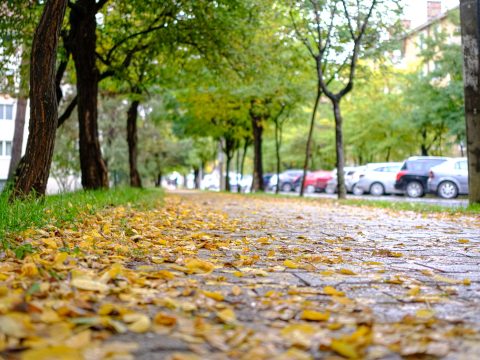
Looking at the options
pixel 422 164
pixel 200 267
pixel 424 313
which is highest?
pixel 422 164

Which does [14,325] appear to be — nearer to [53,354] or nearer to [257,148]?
[53,354]

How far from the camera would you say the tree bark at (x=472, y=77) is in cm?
1177

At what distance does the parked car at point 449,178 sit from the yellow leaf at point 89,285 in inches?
820

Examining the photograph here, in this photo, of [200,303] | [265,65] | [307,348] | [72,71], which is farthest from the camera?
[72,71]

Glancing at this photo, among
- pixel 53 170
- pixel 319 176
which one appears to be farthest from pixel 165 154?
pixel 53 170

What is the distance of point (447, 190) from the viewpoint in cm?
2236

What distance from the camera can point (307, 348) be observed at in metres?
2.35

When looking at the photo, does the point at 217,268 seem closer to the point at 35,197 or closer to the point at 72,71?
the point at 35,197

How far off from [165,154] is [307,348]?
150 ft

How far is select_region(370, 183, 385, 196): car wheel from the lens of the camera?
96.1ft

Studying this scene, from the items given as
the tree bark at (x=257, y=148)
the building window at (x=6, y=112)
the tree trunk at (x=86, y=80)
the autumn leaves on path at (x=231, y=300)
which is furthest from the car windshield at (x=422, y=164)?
the building window at (x=6, y=112)

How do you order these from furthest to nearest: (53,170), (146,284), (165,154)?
(165,154), (53,170), (146,284)

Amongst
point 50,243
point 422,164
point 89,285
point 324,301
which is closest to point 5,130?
point 422,164

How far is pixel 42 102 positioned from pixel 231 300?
17.5 feet
